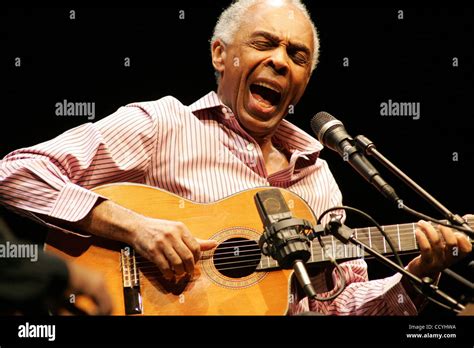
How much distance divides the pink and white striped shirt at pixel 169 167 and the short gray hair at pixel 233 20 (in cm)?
34

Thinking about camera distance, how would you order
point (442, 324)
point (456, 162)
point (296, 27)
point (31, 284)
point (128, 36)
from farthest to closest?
point (456, 162) < point (128, 36) < point (296, 27) < point (442, 324) < point (31, 284)

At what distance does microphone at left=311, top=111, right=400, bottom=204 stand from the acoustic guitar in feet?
1.47

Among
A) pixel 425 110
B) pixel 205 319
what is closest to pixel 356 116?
pixel 425 110

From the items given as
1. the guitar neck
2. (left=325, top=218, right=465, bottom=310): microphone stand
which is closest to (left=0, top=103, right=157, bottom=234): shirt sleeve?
the guitar neck

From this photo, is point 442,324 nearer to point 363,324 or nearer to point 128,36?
point 363,324

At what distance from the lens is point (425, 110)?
358cm

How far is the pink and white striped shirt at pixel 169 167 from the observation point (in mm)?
2500

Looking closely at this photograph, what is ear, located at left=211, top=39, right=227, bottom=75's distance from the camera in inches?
124

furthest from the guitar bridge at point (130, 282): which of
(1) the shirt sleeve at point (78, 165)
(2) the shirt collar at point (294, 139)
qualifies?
(2) the shirt collar at point (294, 139)

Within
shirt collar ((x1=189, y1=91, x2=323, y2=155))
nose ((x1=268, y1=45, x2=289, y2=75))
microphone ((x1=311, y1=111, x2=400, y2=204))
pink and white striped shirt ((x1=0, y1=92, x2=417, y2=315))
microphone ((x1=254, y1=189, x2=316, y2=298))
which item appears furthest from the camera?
shirt collar ((x1=189, y1=91, x2=323, y2=155))

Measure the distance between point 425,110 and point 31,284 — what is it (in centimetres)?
284

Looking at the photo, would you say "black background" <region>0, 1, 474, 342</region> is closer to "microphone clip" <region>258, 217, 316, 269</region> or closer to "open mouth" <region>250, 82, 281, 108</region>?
"open mouth" <region>250, 82, 281, 108</region>

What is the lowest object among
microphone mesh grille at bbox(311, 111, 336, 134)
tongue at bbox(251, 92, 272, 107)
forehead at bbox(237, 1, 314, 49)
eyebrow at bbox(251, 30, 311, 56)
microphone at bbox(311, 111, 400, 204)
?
microphone at bbox(311, 111, 400, 204)

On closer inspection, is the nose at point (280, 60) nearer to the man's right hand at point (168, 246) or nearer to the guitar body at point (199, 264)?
the guitar body at point (199, 264)
